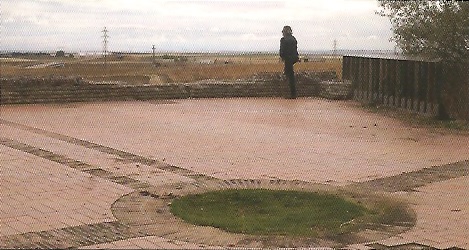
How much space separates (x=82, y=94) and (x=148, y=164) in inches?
352

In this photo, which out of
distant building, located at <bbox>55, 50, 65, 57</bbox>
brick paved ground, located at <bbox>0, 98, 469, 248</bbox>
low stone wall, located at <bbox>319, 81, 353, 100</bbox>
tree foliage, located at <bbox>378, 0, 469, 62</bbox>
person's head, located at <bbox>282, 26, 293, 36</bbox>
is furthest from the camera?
distant building, located at <bbox>55, 50, 65, 57</bbox>

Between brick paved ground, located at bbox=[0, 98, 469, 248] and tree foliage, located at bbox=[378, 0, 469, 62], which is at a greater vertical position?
tree foliage, located at bbox=[378, 0, 469, 62]

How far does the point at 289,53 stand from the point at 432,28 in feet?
20.2

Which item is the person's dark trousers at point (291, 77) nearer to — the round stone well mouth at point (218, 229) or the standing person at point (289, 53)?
the standing person at point (289, 53)

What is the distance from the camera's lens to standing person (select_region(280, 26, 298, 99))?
1795 cm

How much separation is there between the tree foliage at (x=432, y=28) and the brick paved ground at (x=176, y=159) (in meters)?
1.54

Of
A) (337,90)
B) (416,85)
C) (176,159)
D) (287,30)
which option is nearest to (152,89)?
(287,30)

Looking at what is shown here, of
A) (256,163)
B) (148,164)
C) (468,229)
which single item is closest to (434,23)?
(256,163)

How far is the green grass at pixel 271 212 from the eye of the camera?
5289 mm

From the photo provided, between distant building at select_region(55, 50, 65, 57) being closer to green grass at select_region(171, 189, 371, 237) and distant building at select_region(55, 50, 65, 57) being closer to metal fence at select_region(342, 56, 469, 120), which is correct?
metal fence at select_region(342, 56, 469, 120)

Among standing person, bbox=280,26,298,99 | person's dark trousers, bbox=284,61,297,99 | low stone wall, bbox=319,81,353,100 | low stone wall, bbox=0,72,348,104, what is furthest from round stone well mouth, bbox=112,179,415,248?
person's dark trousers, bbox=284,61,297,99

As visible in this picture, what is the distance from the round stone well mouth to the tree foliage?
20.3ft

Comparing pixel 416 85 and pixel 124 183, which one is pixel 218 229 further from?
pixel 416 85

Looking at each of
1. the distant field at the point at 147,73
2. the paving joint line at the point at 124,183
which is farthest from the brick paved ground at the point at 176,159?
the distant field at the point at 147,73
